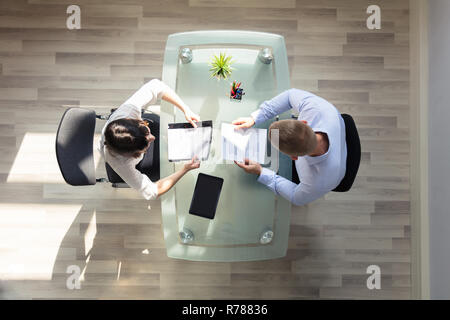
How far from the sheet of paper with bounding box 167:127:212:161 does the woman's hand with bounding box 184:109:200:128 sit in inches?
2.3

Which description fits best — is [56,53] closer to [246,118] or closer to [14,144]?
[14,144]

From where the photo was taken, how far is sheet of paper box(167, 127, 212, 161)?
70.8 inches

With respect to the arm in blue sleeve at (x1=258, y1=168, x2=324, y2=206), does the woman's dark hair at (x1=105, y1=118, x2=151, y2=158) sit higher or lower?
higher

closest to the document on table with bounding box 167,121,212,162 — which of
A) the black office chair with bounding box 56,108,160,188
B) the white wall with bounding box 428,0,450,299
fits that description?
the black office chair with bounding box 56,108,160,188

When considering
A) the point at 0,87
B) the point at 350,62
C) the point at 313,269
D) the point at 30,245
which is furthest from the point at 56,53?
the point at 313,269

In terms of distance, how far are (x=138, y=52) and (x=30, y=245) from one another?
1.89m

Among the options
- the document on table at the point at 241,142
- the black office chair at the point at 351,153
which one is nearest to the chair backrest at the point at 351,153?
the black office chair at the point at 351,153

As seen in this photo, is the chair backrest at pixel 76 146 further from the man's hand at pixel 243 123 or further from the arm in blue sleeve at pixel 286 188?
the arm in blue sleeve at pixel 286 188

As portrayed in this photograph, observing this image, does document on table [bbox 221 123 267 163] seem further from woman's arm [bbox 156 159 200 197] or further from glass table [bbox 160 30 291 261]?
woman's arm [bbox 156 159 200 197]

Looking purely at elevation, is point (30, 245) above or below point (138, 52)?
below

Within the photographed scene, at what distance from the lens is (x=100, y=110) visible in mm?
2557

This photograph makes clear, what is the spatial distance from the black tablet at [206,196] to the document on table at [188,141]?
0.47 ft

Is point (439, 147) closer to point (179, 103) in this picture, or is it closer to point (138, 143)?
point (179, 103)

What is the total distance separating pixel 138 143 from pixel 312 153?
96cm
